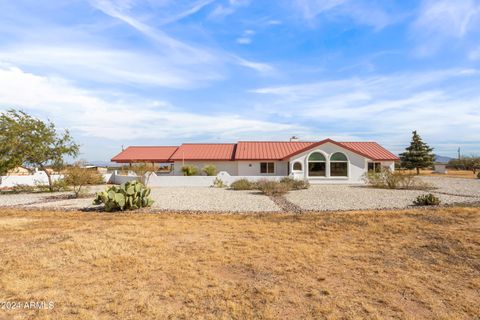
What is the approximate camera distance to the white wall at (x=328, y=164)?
28.0 metres

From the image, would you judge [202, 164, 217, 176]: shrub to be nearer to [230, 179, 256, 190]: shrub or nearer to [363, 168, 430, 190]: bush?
[230, 179, 256, 190]: shrub

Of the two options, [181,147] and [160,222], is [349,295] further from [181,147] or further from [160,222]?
[181,147]

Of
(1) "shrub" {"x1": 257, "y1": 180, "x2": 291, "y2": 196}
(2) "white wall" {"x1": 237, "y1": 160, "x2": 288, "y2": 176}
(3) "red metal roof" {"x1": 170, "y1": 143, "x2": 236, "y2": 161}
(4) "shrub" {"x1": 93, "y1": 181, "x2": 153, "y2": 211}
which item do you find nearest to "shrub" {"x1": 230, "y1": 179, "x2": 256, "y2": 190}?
(1) "shrub" {"x1": 257, "y1": 180, "x2": 291, "y2": 196}

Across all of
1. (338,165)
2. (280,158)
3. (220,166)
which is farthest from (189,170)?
(338,165)

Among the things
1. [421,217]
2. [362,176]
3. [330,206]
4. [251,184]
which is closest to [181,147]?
[251,184]

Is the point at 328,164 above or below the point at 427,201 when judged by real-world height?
above

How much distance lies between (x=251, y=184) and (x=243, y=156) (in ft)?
30.9

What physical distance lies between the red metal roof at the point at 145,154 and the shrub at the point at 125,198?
20909 mm

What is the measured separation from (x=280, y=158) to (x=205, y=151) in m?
9.32

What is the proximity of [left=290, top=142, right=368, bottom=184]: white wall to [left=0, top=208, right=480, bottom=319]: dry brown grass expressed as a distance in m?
17.8

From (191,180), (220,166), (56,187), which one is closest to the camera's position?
(56,187)

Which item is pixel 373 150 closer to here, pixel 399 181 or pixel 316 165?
pixel 316 165

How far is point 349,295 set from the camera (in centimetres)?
475

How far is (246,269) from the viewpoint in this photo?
19.5 feet
